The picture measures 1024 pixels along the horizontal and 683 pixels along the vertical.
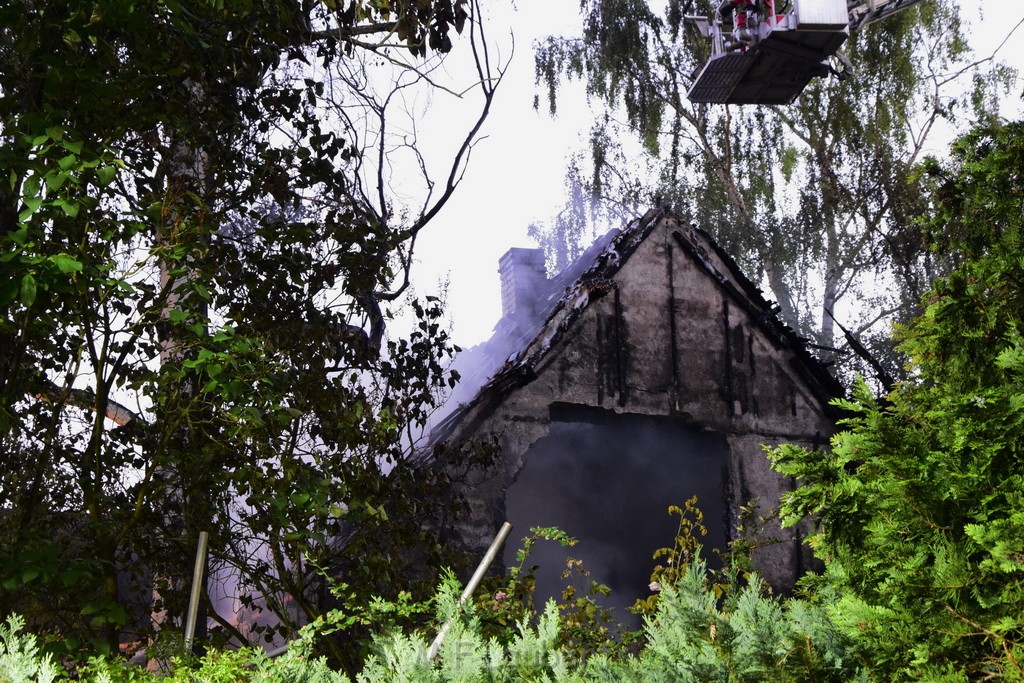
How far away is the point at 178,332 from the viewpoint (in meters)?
6.21

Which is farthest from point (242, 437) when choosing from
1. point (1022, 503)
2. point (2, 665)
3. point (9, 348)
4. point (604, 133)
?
point (604, 133)

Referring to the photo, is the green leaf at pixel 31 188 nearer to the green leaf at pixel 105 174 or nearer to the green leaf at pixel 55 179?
the green leaf at pixel 55 179

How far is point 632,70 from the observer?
22.7 m

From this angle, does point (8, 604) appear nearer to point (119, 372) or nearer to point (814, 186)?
point (119, 372)

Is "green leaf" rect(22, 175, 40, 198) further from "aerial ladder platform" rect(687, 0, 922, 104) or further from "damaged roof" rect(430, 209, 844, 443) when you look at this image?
"aerial ladder platform" rect(687, 0, 922, 104)

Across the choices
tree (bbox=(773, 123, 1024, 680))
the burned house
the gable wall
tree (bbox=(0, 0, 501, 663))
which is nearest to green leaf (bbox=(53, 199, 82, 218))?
tree (bbox=(0, 0, 501, 663))

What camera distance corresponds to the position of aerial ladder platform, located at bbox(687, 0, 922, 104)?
1557cm

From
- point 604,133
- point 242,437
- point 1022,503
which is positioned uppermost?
point 604,133

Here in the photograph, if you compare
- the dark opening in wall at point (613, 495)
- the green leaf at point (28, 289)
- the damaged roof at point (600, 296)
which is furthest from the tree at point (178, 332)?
the dark opening in wall at point (613, 495)

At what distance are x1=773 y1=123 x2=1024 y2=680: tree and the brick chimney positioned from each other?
1404 centimetres

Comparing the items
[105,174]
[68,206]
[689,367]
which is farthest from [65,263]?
[689,367]

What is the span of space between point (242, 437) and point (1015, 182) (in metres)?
4.39

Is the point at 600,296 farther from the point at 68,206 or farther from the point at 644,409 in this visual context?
the point at 68,206

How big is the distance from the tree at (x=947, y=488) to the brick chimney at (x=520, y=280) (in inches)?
553
